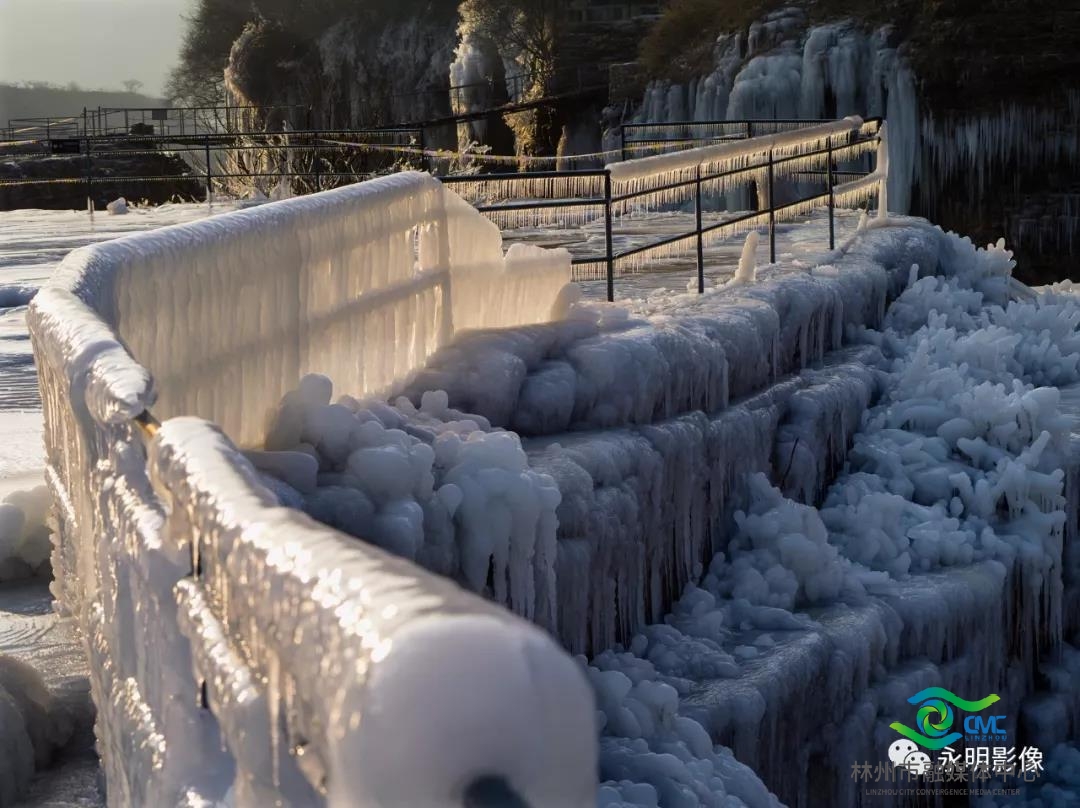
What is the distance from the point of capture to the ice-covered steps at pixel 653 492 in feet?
19.5

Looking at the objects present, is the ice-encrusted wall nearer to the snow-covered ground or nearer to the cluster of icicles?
the cluster of icicles

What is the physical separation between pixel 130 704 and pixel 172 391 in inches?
53.9

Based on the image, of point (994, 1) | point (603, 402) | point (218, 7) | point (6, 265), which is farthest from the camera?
point (218, 7)

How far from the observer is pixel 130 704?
2.94 meters

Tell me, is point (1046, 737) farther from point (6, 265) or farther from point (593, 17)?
point (593, 17)

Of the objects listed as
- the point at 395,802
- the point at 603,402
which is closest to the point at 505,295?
the point at 603,402

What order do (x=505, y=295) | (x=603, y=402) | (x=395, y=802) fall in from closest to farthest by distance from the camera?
(x=395, y=802) < (x=603, y=402) < (x=505, y=295)

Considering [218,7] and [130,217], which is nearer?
[130,217]

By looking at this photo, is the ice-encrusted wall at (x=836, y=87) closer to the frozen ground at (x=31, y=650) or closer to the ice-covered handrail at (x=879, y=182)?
the ice-covered handrail at (x=879, y=182)

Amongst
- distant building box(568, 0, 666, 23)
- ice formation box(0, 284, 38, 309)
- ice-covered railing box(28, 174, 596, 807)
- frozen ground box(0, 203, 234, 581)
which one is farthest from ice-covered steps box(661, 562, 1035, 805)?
distant building box(568, 0, 666, 23)

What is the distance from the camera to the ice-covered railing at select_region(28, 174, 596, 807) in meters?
1.41

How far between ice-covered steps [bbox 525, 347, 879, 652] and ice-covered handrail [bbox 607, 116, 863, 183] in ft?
4.47

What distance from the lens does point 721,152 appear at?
9.66 m

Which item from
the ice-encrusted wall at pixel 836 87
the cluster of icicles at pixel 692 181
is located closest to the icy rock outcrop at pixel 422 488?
the cluster of icicles at pixel 692 181
